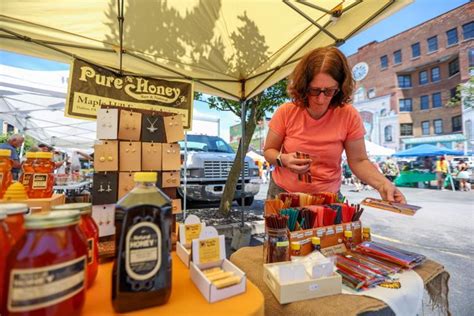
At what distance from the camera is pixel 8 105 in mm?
6340

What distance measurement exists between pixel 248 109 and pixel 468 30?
1161 inches

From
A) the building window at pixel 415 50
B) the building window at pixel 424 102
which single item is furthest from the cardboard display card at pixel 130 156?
the building window at pixel 415 50

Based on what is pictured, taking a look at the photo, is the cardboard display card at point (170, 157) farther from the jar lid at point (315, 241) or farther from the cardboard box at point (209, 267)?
the jar lid at point (315, 241)

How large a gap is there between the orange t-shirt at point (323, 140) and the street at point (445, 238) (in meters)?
0.76

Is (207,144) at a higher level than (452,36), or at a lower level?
lower

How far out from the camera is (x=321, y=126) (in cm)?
157

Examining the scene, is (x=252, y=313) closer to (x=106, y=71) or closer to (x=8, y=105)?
(x=106, y=71)

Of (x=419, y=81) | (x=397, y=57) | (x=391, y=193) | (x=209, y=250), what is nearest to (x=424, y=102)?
Answer: (x=419, y=81)

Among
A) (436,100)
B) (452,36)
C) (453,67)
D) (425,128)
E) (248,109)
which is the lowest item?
(248,109)

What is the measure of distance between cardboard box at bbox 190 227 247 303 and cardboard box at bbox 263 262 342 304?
0.15 m

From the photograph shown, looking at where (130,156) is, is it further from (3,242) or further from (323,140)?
(323,140)

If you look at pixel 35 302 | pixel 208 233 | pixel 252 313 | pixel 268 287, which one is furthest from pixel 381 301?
pixel 35 302

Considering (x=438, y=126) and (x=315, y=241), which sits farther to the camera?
(x=438, y=126)

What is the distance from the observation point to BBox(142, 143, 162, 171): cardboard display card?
4.92 feet
